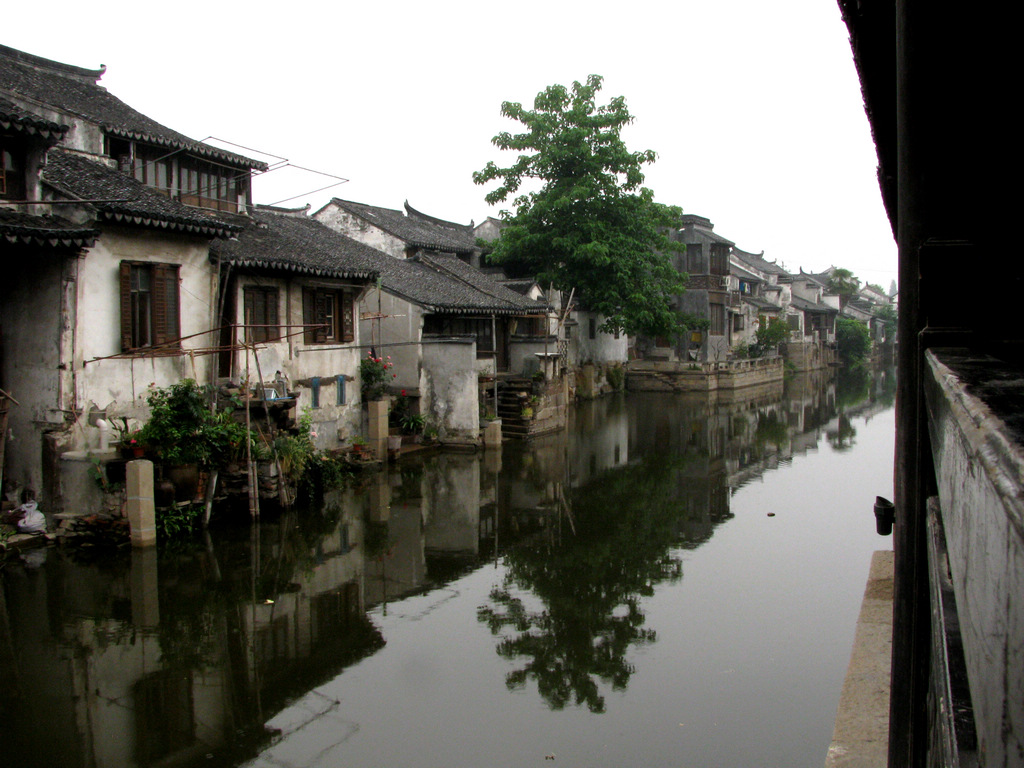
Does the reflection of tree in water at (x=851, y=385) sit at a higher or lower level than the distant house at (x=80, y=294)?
lower

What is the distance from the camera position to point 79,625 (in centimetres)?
863

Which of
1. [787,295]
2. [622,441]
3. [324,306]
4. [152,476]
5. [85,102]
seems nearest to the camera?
[152,476]

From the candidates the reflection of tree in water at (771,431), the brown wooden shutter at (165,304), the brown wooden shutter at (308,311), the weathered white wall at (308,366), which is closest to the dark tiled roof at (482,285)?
the weathered white wall at (308,366)

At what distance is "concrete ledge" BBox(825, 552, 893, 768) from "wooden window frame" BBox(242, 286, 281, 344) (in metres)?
11.2

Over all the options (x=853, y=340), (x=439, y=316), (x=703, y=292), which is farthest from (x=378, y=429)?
(x=853, y=340)

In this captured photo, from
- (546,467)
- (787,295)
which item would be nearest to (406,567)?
(546,467)

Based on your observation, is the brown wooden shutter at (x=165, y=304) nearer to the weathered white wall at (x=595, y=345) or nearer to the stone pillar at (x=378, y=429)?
the stone pillar at (x=378, y=429)

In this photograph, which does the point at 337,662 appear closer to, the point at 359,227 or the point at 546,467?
the point at 546,467

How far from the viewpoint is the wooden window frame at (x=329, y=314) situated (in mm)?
16500

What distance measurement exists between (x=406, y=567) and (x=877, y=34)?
975 cm

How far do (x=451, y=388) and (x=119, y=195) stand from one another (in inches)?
361

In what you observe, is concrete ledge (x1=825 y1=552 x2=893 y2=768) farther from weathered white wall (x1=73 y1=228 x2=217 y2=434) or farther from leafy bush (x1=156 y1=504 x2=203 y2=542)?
weathered white wall (x1=73 y1=228 x2=217 y2=434)

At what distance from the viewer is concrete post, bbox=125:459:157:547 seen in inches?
424

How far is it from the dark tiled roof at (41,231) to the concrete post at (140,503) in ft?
10.2
